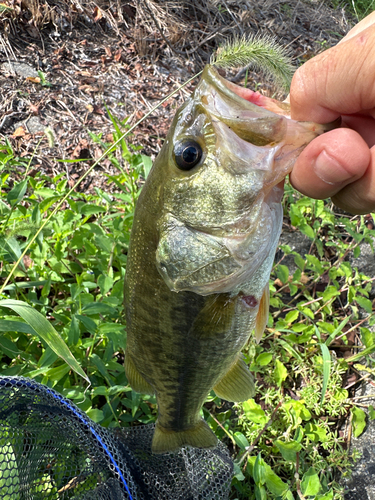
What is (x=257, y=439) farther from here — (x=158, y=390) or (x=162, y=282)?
(x=162, y=282)

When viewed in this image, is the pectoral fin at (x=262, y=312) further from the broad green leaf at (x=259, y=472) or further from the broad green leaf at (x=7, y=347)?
the broad green leaf at (x=7, y=347)

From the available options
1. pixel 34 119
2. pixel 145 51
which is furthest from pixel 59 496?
pixel 145 51

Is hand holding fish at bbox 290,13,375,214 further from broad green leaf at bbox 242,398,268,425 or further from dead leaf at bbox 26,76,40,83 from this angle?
dead leaf at bbox 26,76,40,83

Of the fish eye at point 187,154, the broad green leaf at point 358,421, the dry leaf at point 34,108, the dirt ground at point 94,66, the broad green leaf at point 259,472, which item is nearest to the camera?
the fish eye at point 187,154

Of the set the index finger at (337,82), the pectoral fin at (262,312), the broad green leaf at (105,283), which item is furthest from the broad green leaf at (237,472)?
the index finger at (337,82)

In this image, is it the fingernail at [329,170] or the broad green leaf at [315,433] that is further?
the broad green leaf at [315,433]

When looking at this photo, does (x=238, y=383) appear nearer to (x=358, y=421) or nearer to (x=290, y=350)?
(x=290, y=350)
